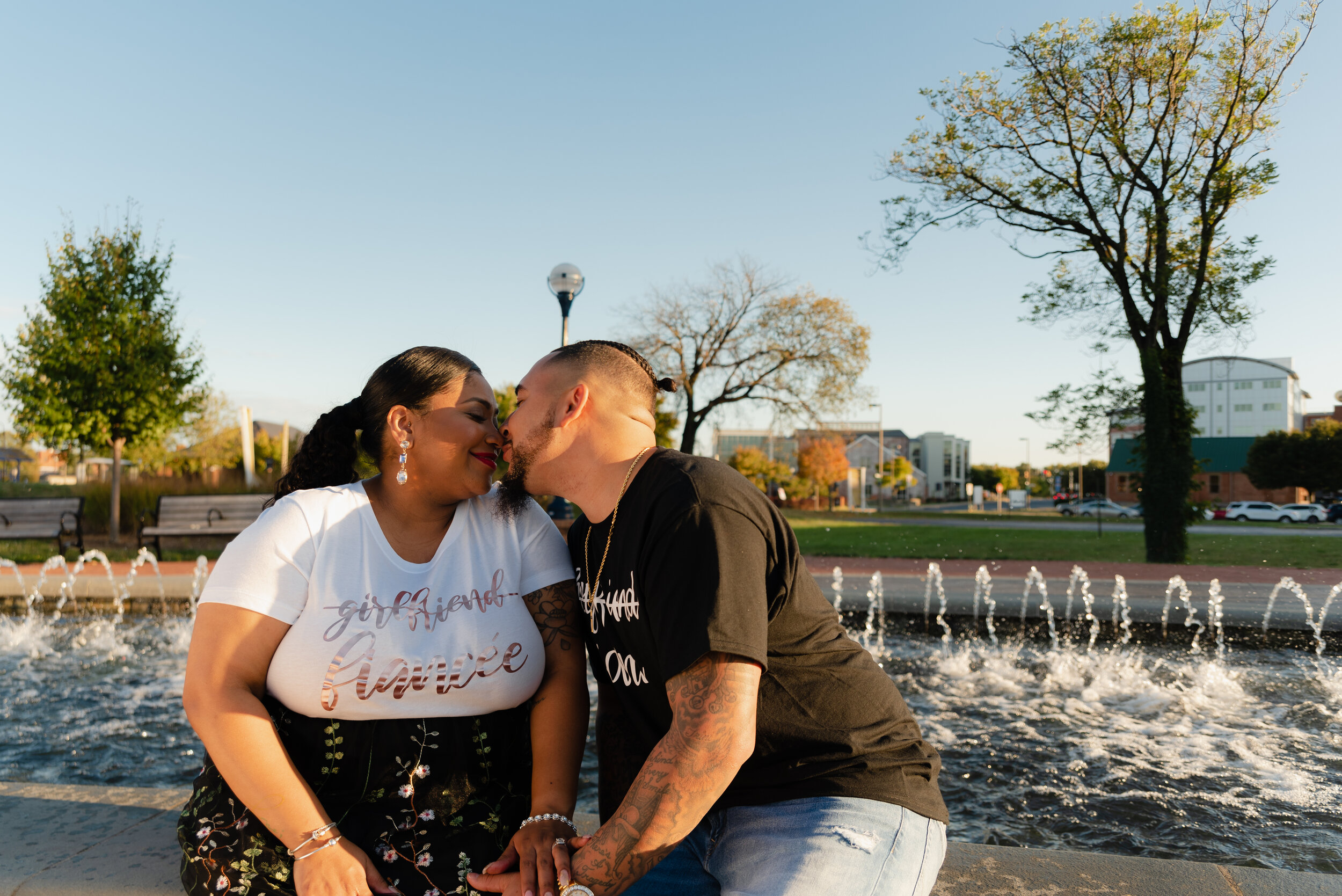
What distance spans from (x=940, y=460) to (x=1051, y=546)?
106m

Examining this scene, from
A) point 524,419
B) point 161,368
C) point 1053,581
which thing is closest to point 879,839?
point 524,419

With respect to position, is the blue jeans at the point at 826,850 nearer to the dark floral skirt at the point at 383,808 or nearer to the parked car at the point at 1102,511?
the dark floral skirt at the point at 383,808

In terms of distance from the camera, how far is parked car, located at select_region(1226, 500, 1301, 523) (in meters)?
40.4

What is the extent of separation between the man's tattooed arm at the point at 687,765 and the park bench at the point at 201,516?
42.4 feet

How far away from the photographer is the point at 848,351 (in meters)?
31.9

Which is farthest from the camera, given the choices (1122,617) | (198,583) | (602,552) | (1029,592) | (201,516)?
(201,516)

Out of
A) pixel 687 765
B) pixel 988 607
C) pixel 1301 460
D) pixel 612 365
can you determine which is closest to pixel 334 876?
pixel 687 765

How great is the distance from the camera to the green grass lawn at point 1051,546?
47.0ft

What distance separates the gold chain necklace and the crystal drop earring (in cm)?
49

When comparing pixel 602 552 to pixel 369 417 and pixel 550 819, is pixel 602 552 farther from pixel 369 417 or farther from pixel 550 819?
pixel 369 417

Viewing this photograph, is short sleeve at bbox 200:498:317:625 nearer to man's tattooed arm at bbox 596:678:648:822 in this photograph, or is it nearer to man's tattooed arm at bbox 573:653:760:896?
man's tattooed arm at bbox 596:678:648:822

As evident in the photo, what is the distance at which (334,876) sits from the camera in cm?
164

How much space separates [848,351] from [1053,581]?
22836 mm

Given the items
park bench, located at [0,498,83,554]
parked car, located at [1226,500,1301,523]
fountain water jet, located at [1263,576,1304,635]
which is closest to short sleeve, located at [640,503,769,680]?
fountain water jet, located at [1263,576,1304,635]
